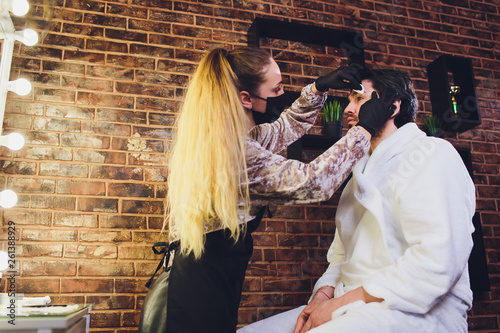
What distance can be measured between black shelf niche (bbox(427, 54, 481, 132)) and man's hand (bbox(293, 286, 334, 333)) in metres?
1.78

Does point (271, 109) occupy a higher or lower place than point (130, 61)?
lower

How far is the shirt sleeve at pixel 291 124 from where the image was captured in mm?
1723

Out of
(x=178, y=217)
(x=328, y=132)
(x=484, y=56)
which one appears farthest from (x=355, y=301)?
(x=484, y=56)

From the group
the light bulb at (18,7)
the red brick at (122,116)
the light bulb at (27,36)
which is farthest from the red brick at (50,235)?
the light bulb at (18,7)

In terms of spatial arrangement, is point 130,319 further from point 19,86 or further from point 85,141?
point 19,86

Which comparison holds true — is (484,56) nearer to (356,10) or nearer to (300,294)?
(356,10)

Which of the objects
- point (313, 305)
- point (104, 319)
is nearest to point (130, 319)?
point (104, 319)

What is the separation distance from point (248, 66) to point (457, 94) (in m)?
2.02

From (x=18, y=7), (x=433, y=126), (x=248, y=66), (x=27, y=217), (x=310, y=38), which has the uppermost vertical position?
(x=310, y=38)

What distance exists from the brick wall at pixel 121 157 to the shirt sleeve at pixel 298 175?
43.4 inches

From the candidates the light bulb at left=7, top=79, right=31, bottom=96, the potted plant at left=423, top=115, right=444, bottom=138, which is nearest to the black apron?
the light bulb at left=7, top=79, right=31, bottom=96

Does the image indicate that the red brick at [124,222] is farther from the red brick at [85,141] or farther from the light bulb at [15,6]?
Result: the light bulb at [15,6]

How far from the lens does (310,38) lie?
262cm

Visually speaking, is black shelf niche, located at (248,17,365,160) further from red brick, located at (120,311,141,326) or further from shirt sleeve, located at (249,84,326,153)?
red brick, located at (120,311,141,326)
